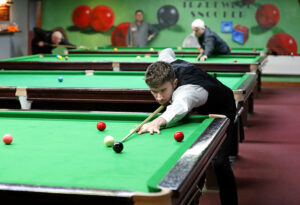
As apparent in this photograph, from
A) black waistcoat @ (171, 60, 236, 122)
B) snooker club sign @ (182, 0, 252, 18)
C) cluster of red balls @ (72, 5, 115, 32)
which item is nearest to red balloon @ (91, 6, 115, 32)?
cluster of red balls @ (72, 5, 115, 32)

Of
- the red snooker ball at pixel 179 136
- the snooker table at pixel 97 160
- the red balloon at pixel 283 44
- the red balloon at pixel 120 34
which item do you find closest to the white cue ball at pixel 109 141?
the snooker table at pixel 97 160

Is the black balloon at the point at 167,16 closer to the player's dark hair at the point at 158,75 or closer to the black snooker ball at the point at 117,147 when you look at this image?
the player's dark hair at the point at 158,75

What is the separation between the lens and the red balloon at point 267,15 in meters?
10.7

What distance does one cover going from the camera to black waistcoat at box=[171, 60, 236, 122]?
3.02 metres

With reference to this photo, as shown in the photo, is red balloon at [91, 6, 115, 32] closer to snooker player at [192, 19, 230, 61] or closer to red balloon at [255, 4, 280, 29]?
red balloon at [255, 4, 280, 29]

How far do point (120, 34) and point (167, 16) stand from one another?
119 cm

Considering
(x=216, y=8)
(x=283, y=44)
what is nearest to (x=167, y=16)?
(x=216, y=8)

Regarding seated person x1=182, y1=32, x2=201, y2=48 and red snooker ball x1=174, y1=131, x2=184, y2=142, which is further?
seated person x1=182, y1=32, x2=201, y2=48

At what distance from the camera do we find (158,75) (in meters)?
2.72

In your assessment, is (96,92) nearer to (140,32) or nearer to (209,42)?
(209,42)

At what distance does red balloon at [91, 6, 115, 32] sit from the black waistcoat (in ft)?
27.8

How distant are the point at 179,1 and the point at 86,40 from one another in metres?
2.38

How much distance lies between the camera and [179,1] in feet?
36.6

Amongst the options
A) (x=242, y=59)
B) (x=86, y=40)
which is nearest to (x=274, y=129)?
(x=242, y=59)
